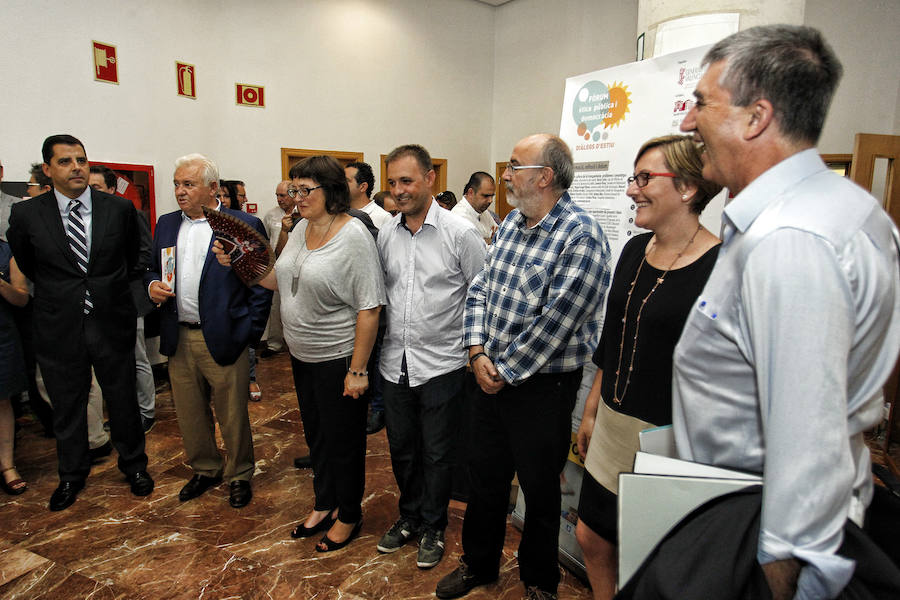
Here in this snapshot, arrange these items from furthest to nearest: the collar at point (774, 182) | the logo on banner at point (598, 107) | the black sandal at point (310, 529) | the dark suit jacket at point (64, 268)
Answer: the dark suit jacket at point (64, 268)
the black sandal at point (310, 529)
the logo on banner at point (598, 107)
the collar at point (774, 182)

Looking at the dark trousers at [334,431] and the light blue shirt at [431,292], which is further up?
the light blue shirt at [431,292]

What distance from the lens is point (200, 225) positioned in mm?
2680

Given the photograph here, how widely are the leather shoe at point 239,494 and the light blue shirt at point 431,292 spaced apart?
1.21m

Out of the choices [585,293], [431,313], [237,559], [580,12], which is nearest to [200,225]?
[431,313]

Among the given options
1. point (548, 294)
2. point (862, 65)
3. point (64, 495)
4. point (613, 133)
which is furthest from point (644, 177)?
point (862, 65)

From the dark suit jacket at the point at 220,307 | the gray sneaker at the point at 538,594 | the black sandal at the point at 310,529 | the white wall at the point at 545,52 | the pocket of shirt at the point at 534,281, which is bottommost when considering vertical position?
the black sandal at the point at 310,529

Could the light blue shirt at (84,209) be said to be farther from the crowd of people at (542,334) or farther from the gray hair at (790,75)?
the gray hair at (790,75)

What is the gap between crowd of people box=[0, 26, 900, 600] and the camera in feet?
Answer: 2.33

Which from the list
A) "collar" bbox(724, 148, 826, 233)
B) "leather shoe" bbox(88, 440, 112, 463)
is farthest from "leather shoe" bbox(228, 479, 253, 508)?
"collar" bbox(724, 148, 826, 233)

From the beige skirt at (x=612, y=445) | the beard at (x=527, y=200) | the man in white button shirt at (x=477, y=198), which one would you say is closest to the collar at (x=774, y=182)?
the beige skirt at (x=612, y=445)

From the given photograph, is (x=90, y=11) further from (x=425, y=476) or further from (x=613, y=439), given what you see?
(x=613, y=439)

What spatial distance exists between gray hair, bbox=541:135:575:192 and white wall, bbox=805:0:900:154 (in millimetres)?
4325

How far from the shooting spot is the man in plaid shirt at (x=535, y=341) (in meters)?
1.75

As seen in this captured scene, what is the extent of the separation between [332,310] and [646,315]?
4.32 ft
